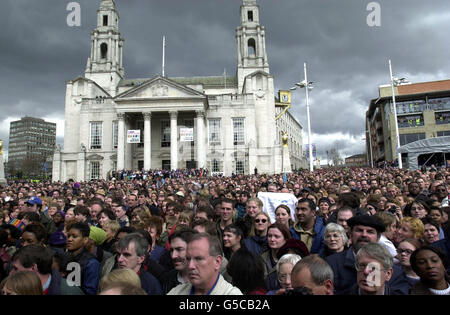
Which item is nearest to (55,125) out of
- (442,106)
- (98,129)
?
(98,129)

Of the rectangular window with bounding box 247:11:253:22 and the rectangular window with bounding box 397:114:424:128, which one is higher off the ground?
the rectangular window with bounding box 247:11:253:22

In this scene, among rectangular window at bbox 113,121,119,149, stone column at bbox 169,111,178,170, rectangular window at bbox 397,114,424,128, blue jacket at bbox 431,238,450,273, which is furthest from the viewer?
rectangular window at bbox 397,114,424,128

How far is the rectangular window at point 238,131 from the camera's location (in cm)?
4256

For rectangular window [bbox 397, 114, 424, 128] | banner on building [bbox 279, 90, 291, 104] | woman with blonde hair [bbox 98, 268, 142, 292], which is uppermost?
banner on building [bbox 279, 90, 291, 104]

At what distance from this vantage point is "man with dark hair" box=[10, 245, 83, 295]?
3178 mm

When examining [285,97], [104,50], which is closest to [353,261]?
[285,97]

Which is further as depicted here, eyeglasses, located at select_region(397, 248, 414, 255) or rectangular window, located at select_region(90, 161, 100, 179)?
rectangular window, located at select_region(90, 161, 100, 179)

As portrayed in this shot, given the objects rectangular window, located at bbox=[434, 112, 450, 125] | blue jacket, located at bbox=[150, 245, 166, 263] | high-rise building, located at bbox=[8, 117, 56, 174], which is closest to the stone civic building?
rectangular window, located at bbox=[434, 112, 450, 125]

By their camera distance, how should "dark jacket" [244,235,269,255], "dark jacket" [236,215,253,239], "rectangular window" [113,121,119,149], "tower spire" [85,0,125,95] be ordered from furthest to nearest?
"tower spire" [85,0,125,95] → "rectangular window" [113,121,119,149] → "dark jacket" [236,215,253,239] → "dark jacket" [244,235,269,255]

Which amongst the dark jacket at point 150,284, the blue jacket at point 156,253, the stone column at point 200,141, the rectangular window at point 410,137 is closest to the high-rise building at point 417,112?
the rectangular window at point 410,137

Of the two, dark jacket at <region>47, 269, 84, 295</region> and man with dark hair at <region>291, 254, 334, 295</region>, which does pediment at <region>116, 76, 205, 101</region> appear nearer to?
dark jacket at <region>47, 269, 84, 295</region>

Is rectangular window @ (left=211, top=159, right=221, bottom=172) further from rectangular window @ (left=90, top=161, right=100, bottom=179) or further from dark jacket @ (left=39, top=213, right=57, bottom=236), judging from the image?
dark jacket @ (left=39, top=213, right=57, bottom=236)

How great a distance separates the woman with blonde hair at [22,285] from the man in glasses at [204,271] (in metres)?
1.31
